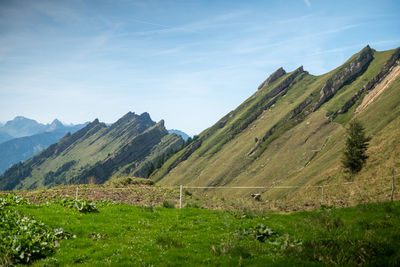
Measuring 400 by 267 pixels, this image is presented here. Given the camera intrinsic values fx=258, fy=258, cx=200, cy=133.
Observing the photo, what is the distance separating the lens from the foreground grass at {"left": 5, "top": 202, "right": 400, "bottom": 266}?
8.59 meters

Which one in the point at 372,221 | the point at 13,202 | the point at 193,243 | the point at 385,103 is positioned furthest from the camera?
the point at 385,103

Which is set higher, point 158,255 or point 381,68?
point 381,68

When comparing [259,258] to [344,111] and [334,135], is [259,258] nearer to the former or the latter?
[334,135]

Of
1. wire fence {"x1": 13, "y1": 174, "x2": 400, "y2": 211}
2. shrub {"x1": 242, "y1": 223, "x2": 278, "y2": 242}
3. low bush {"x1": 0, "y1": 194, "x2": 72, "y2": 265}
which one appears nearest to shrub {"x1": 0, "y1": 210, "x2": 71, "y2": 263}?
low bush {"x1": 0, "y1": 194, "x2": 72, "y2": 265}

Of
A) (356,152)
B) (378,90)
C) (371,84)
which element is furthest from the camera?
(371,84)

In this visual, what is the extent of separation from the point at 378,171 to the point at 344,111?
10106 centimetres

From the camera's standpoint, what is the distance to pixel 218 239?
40.1 feet

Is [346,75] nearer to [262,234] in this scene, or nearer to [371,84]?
[371,84]

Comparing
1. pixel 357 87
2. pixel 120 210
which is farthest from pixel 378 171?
pixel 357 87

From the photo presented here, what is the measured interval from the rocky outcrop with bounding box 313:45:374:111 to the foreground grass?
524 ft

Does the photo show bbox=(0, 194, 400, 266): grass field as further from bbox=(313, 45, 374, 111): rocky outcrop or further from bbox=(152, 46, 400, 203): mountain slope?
bbox=(313, 45, 374, 111): rocky outcrop

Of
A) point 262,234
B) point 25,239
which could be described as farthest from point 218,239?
point 25,239

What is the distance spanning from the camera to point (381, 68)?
139750 millimetres

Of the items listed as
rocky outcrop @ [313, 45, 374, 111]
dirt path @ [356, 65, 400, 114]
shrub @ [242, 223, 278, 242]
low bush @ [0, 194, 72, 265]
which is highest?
rocky outcrop @ [313, 45, 374, 111]
